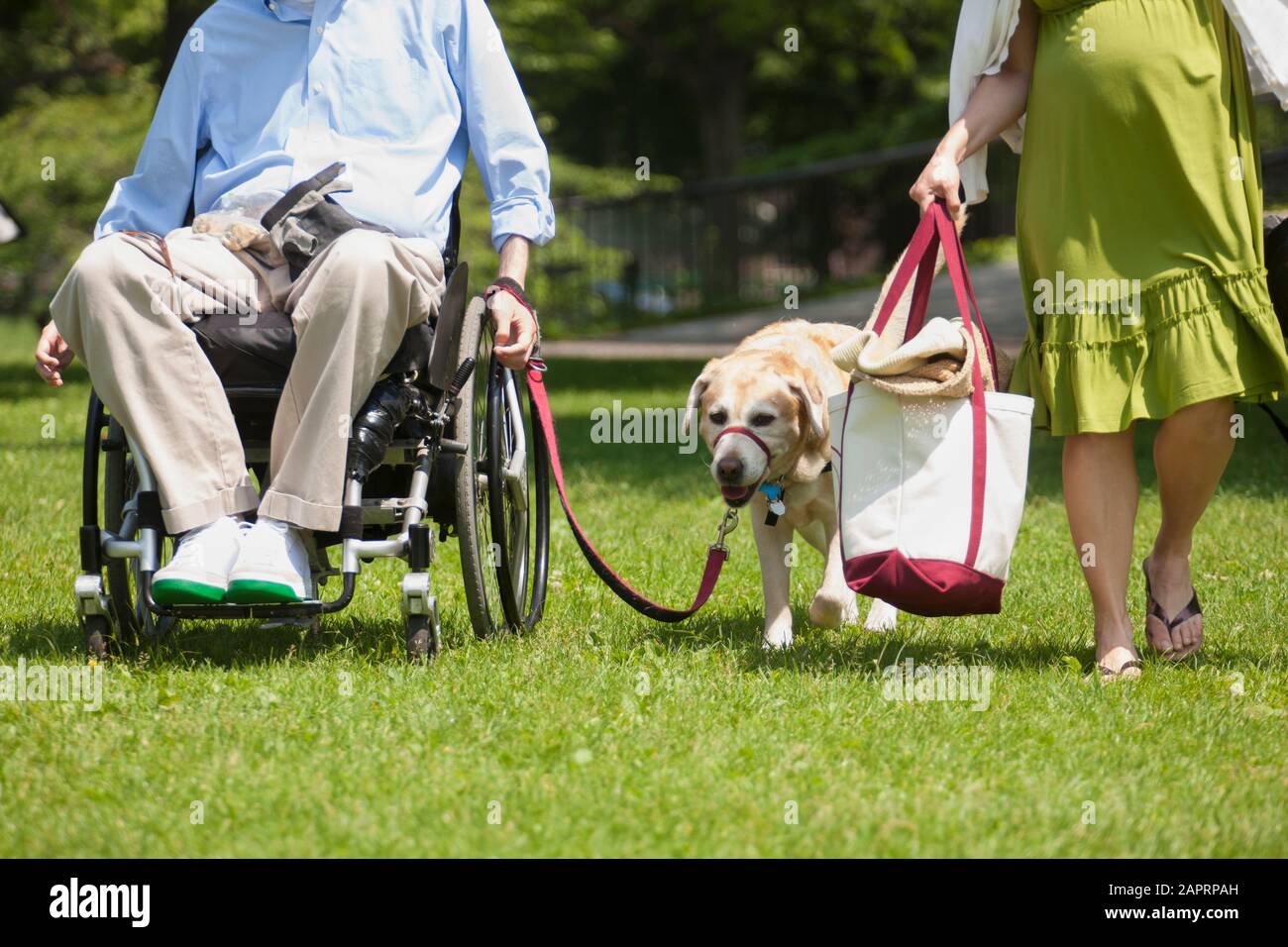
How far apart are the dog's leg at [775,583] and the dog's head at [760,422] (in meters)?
0.19

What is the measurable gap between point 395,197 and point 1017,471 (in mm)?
1744

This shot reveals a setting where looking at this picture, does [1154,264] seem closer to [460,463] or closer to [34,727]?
[460,463]

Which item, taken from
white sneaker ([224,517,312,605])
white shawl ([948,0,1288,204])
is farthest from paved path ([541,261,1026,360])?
white sneaker ([224,517,312,605])

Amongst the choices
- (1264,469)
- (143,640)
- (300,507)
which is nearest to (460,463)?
(300,507)

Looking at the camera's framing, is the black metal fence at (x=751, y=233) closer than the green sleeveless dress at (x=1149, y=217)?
No

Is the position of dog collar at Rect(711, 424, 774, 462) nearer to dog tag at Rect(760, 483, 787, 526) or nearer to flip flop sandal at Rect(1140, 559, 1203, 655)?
dog tag at Rect(760, 483, 787, 526)

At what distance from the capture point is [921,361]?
3.57 metres

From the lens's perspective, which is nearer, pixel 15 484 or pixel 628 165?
pixel 15 484

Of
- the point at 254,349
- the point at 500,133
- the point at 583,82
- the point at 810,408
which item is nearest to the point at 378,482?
the point at 254,349

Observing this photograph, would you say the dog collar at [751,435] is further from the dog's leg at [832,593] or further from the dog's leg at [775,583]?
the dog's leg at [832,593]

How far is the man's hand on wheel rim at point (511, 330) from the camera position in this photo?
154 inches

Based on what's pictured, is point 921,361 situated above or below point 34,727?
above

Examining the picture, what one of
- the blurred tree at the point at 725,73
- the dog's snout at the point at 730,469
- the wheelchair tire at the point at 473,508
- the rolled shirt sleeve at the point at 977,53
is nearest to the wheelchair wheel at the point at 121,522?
the wheelchair tire at the point at 473,508

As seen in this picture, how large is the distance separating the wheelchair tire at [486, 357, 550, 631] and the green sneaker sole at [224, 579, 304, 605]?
→ 760 mm
